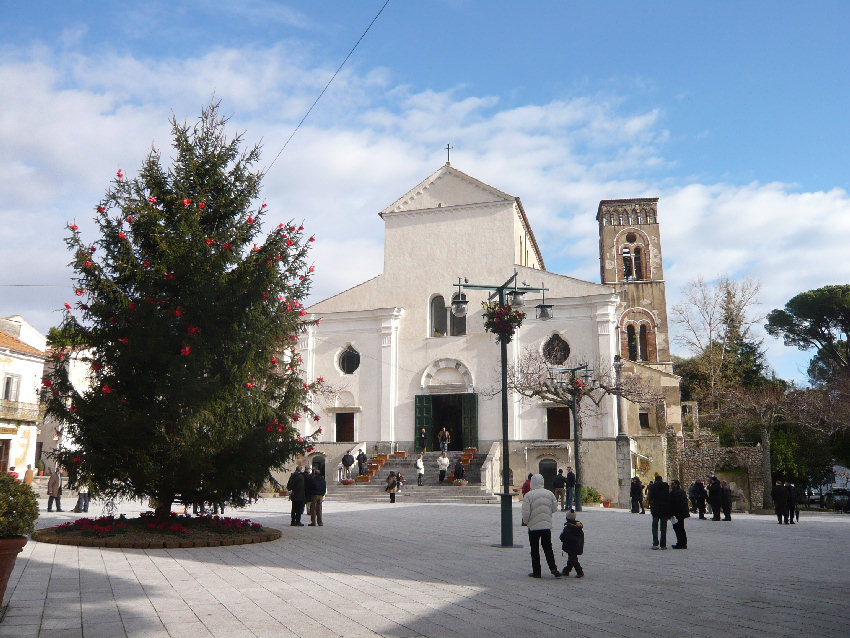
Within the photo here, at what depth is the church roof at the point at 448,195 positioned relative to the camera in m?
37.6

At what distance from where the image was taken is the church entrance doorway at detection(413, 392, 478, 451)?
115ft

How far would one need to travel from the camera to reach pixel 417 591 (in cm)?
836

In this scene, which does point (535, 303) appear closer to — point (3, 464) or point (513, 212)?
point (513, 212)

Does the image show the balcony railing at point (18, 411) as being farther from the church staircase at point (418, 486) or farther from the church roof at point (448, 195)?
the church roof at point (448, 195)

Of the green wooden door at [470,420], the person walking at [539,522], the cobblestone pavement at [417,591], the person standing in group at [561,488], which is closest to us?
the cobblestone pavement at [417,591]

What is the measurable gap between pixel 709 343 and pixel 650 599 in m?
48.6

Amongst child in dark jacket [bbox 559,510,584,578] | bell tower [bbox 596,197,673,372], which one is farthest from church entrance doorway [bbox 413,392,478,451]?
child in dark jacket [bbox 559,510,584,578]

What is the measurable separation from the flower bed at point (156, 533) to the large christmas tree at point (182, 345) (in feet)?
1.56

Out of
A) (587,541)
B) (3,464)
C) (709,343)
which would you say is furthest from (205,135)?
(709,343)

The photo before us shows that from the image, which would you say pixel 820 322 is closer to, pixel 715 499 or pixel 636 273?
pixel 636 273

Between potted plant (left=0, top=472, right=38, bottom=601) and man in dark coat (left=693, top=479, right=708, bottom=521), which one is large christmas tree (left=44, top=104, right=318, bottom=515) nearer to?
potted plant (left=0, top=472, right=38, bottom=601)

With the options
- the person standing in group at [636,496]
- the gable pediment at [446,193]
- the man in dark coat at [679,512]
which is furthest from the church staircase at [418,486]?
the man in dark coat at [679,512]

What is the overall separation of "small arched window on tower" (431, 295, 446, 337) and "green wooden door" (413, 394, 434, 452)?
3.49 metres

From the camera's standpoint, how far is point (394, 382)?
36500 mm
